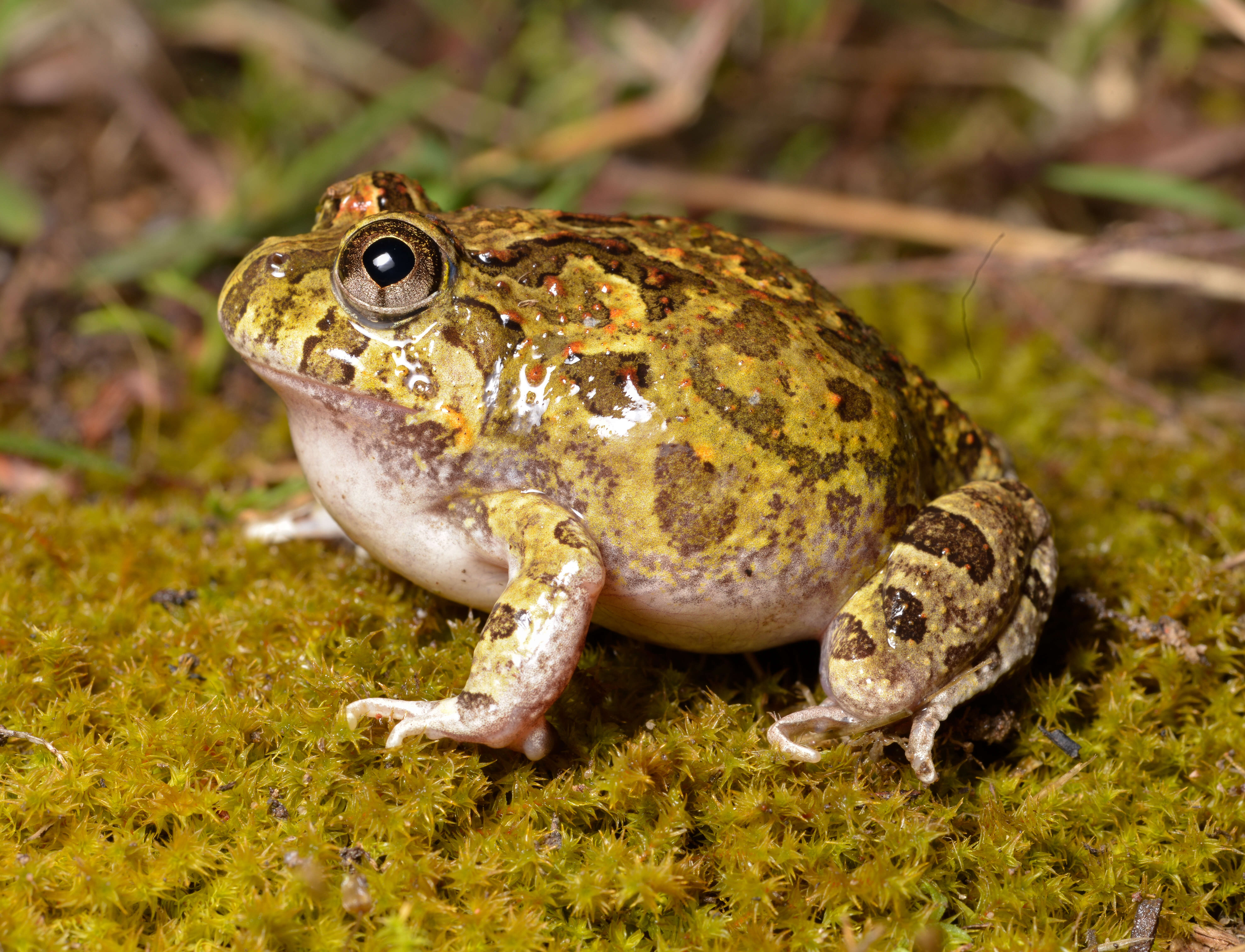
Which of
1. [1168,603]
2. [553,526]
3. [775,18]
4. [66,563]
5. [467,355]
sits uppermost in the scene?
[775,18]

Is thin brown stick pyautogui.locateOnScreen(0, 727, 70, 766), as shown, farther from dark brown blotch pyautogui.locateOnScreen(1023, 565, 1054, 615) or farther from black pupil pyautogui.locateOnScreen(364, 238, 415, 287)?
dark brown blotch pyautogui.locateOnScreen(1023, 565, 1054, 615)

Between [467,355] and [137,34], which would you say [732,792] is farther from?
[137,34]

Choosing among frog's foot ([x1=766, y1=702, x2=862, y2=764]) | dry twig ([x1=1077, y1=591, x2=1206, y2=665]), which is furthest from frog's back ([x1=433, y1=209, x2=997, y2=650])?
dry twig ([x1=1077, y1=591, x2=1206, y2=665])

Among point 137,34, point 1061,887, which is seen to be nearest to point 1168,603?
point 1061,887

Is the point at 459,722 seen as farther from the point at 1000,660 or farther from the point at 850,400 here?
the point at 1000,660

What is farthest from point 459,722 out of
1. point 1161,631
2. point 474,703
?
point 1161,631

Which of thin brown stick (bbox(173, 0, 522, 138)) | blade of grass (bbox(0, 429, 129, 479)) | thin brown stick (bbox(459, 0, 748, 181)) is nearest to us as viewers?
blade of grass (bbox(0, 429, 129, 479))
